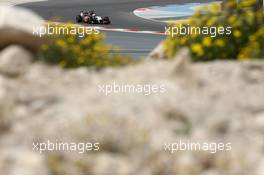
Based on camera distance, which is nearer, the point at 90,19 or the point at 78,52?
the point at 78,52

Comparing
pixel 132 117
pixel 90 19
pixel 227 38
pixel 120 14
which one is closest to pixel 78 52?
pixel 227 38

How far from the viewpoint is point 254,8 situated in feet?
31.9

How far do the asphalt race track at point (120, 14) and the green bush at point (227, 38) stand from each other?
1220 centimetres

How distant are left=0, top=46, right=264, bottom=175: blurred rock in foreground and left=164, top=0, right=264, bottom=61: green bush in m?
0.68

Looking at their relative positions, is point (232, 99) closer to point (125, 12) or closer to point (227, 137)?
point (227, 137)

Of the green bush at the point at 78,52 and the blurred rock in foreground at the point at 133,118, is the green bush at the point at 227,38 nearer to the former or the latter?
the blurred rock in foreground at the point at 133,118

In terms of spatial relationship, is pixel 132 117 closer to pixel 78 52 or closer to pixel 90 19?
pixel 78 52

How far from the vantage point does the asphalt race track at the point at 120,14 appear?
25000 mm

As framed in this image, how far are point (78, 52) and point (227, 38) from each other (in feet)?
6.39

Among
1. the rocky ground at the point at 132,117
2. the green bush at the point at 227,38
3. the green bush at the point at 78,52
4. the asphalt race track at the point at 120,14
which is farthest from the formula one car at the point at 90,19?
the rocky ground at the point at 132,117

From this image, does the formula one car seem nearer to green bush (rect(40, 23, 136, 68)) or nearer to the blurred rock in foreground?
green bush (rect(40, 23, 136, 68))

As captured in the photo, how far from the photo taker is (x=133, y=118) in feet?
20.8

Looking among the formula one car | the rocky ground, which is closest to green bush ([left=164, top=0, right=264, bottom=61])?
the rocky ground

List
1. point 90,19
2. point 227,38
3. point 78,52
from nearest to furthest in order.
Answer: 1. point 227,38
2. point 78,52
3. point 90,19
